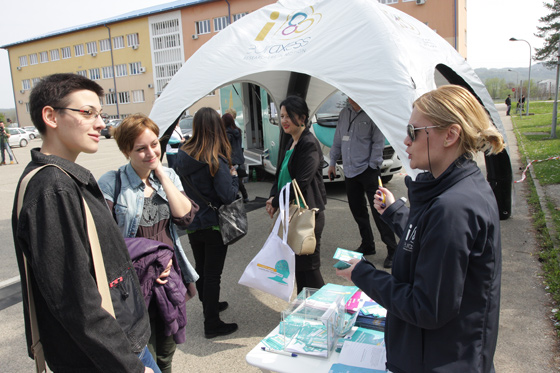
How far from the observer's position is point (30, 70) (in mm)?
61719

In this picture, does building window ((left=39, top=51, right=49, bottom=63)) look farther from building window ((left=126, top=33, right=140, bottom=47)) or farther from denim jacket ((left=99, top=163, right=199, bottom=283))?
denim jacket ((left=99, top=163, right=199, bottom=283))

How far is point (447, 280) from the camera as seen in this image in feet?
4.31

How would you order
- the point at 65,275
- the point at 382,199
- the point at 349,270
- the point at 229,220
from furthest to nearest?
the point at 229,220 < the point at 382,199 < the point at 349,270 < the point at 65,275

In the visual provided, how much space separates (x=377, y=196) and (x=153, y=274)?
1.25 metres

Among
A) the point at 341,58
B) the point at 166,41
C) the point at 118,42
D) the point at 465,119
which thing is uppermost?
the point at 118,42

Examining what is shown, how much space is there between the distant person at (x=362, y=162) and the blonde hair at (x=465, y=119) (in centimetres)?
326

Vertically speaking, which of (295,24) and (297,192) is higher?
(295,24)

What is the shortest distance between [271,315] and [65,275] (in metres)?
2.79

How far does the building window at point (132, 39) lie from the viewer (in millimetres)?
51662

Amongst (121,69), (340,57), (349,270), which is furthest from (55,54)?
(349,270)

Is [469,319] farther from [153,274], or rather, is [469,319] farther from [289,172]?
[289,172]

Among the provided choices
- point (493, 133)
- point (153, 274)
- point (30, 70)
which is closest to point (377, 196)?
point (493, 133)

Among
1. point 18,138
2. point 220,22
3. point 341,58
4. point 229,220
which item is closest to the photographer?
point 229,220

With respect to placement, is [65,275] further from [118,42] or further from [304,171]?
[118,42]
